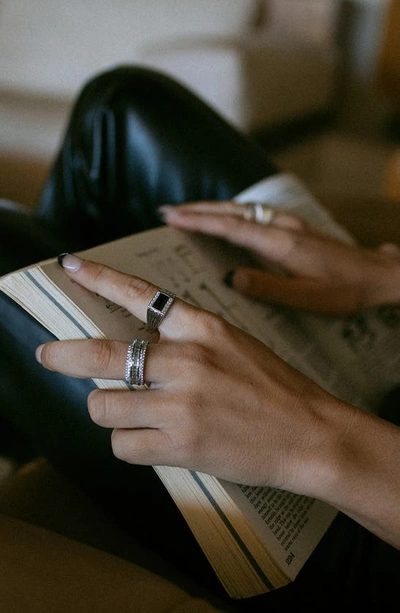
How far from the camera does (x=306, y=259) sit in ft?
2.08

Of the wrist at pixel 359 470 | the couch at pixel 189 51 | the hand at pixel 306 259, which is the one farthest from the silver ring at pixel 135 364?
the couch at pixel 189 51

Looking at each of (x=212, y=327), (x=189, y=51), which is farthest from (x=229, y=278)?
(x=189, y=51)

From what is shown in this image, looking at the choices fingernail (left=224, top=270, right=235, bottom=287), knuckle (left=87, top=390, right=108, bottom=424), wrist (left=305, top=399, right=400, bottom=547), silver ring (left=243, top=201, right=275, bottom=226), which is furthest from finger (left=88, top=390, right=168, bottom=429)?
silver ring (left=243, top=201, right=275, bottom=226)

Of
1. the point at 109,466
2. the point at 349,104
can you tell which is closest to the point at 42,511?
the point at 109,466

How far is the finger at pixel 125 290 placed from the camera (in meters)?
0.41

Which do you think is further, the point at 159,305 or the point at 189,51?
the point at 189,51

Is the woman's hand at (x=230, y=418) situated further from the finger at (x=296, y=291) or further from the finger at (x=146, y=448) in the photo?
the finger at (x=296, y=291)

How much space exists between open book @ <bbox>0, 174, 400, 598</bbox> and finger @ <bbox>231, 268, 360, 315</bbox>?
0.04ft

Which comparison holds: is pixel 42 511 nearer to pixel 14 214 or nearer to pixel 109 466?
pixel 109 466

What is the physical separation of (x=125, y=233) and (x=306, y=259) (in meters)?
0.26

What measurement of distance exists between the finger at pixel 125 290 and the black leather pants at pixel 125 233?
5cm

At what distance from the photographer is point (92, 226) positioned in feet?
2.51

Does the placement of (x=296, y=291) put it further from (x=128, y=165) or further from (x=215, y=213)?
(x=128, y=165)

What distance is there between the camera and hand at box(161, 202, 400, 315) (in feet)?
1.99
